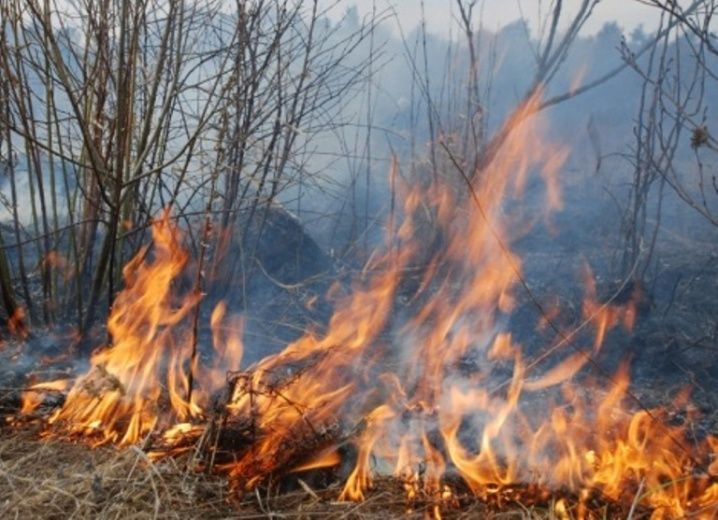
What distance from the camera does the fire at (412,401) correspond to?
8.93 ft

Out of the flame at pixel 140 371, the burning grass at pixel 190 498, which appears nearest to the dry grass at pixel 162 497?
the burning grass at pixel 190 498

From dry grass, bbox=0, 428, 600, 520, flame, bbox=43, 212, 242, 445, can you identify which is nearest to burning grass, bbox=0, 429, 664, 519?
dry grass, bbox=0, 428, 600, 520

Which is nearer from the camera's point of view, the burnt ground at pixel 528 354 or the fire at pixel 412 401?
the burnt ground at pixel 528 354

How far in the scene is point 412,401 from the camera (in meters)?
3.48

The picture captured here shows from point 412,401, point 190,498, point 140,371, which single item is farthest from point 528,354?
point 190,498

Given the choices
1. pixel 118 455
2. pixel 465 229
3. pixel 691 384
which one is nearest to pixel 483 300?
pixel 465 229

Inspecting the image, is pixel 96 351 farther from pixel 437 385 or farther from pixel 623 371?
pixel 623 371

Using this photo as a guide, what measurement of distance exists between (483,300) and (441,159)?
138 cm

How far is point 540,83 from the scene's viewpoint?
5.07 m

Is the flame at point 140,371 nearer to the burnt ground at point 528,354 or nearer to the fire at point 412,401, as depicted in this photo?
the fire at point 412,401

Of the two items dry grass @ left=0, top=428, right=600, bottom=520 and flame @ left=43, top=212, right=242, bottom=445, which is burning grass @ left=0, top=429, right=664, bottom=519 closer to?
dry grass @ left=0, top=428, right=600, bottom=520

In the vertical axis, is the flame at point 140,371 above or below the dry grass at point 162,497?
above

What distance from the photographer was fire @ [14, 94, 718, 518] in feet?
8.93

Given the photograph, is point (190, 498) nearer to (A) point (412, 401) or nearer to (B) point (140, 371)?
(B) point (140, 371)
